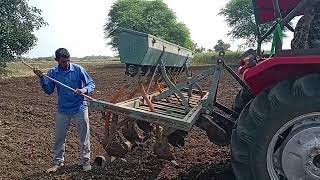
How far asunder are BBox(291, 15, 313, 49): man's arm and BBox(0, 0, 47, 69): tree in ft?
61.8

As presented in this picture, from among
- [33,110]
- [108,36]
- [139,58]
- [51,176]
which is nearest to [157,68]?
[139,58]

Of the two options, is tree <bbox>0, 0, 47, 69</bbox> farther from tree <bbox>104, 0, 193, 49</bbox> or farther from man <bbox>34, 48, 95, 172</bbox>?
tree <bbox>104, 0, 193, 49</bbox>

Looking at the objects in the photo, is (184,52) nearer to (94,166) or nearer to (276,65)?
(94,166)

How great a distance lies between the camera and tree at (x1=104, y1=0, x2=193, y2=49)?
43875mm

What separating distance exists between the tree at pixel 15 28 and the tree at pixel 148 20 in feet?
65.9

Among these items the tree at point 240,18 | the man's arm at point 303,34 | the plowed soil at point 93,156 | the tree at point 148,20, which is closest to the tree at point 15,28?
the plowed soil at point 93,156

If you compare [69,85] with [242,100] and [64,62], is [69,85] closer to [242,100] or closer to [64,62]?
[64,62]

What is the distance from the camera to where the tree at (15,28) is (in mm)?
20653

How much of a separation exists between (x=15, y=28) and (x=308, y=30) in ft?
64.0

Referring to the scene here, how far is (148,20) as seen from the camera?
146 feet

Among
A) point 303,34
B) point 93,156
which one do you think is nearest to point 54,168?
point 93,156

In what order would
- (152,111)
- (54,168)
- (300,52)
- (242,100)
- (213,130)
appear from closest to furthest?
(300,52)
(213,130)
(152,111)
(242,100)
(54,168)

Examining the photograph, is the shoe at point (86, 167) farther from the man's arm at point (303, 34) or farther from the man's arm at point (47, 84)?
the man's arm at point (303, 34)

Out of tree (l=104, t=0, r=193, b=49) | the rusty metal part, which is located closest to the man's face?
the rusty metal part
